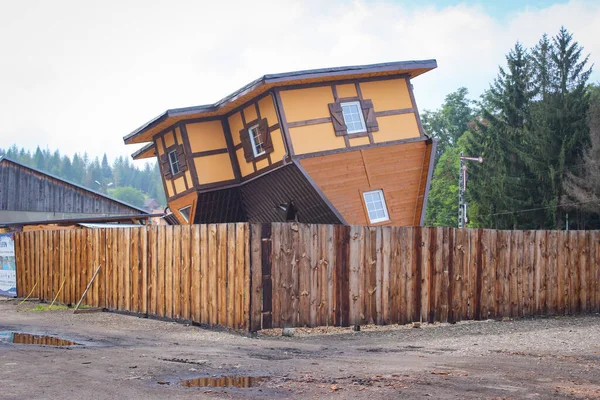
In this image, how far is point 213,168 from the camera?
24906mm

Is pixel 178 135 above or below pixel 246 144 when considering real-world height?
above

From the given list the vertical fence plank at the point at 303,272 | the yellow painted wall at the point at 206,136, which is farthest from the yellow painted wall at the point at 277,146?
the vertical fence plank at the point at 303,272

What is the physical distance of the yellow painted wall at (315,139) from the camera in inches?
851

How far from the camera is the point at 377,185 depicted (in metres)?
23.3

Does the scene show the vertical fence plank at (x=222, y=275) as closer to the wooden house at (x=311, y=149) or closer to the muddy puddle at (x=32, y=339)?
the muddy puddle at (x=32, y=339)

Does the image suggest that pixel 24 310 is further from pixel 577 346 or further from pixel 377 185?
pixel 577 346

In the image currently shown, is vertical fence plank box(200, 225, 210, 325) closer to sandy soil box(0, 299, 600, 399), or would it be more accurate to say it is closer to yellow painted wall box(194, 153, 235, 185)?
sandy soil box(0, 299, 600, 399)

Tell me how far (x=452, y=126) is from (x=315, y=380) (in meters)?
79.4

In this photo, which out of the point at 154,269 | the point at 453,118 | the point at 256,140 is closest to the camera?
the point at 154,269

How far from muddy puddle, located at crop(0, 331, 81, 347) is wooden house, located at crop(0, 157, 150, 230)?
2486cm

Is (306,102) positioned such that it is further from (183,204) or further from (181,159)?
(183,204)

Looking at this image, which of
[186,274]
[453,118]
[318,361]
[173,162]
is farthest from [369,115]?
[453,118]

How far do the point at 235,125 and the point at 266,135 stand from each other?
2.48 metres

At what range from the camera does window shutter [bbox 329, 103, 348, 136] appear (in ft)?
73.3
